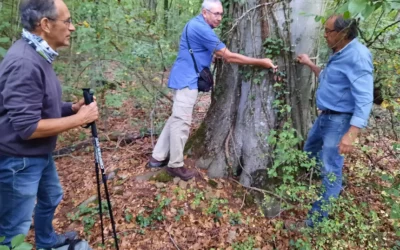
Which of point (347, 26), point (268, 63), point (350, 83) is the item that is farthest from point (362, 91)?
point (268, 63)

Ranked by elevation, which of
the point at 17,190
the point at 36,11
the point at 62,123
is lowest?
the point at 17,190

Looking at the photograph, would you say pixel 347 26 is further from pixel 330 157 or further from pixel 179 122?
pixel 179 122

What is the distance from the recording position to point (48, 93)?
7.83 feet

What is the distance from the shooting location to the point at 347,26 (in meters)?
3.05

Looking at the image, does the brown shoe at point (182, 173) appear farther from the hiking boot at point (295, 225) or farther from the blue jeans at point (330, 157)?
the blue jeans at point (330, 157)

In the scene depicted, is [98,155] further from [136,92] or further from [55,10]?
[136,92]

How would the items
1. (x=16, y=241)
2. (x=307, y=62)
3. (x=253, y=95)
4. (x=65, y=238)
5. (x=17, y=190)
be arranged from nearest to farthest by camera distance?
1. (x=16, y=241)
2. (x=17, y=190)
3. (x=65, y=238)
4. (x=307, y=62)
5. (x=253, y=95)

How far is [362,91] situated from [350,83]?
0.15 metres

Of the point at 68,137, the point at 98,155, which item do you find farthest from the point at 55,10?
the point at 68,137

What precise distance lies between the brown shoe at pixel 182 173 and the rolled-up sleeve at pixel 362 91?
1965mm

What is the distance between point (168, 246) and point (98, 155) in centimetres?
123

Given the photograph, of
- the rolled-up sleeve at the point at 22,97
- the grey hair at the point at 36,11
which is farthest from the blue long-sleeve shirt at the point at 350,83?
the rolled-up sleeve at the point at 22,97

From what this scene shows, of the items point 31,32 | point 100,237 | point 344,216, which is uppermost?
point 31,32

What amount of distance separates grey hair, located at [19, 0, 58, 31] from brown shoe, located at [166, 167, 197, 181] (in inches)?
90.2
